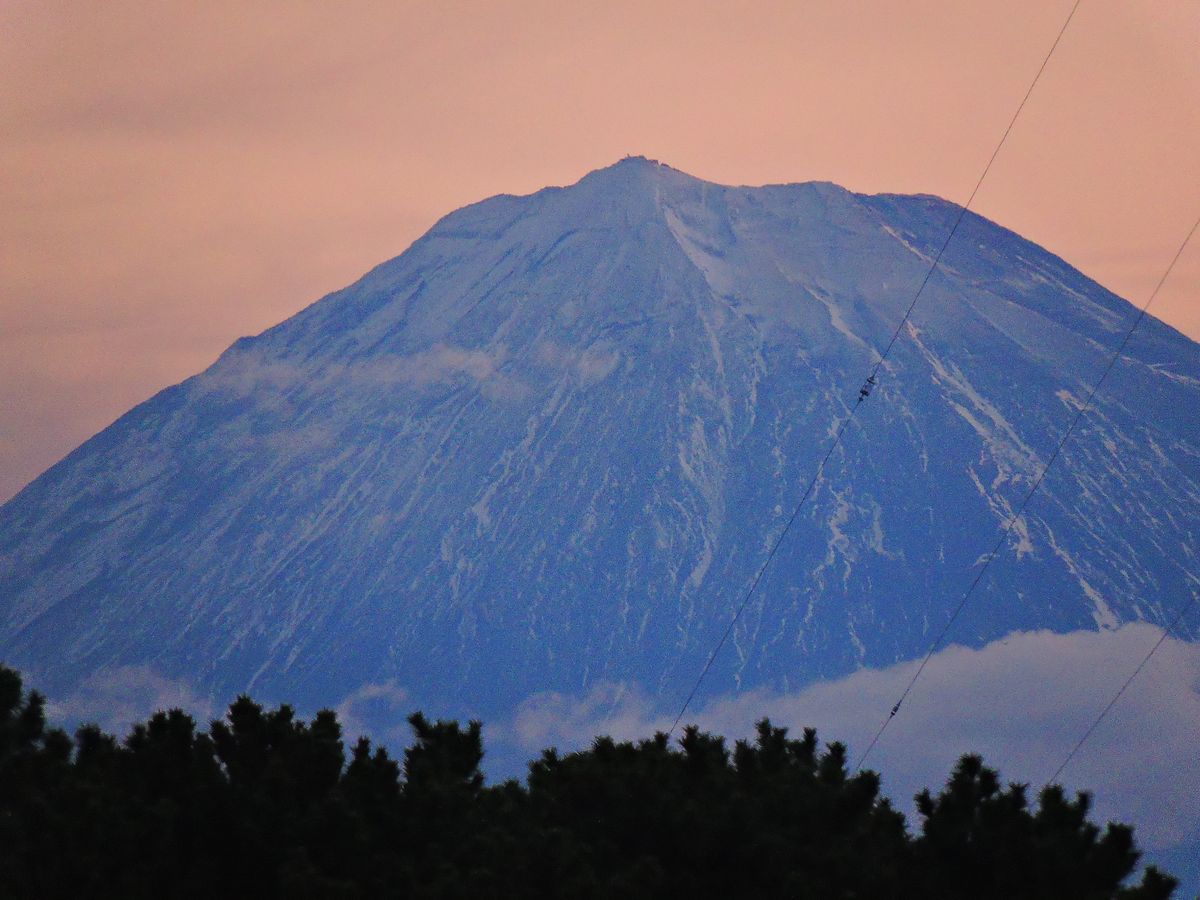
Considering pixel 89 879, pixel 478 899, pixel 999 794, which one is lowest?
pixel 89 879

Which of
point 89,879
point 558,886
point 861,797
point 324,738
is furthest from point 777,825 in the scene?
point 89,879

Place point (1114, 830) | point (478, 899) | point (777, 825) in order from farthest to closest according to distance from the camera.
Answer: point (777, 825) < point (1114, 830) < point (478, 899)

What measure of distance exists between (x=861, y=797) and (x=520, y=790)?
8039mm

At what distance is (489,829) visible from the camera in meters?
41.9

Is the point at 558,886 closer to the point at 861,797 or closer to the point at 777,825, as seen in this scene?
the point at 777,825

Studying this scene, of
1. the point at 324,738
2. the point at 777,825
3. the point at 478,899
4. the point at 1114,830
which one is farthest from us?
the point at 324,738

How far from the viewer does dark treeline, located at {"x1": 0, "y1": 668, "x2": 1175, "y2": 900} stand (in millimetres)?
39812

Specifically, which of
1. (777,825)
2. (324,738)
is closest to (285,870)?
(324,738)

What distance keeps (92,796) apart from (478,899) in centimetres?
897

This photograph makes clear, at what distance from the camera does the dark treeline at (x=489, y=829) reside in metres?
39.8

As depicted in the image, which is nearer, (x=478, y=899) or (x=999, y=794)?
(x=478, y=899)

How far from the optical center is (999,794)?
4391 cm

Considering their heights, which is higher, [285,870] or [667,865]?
[667,865]

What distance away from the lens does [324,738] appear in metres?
46.6
